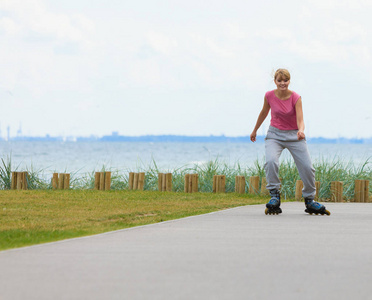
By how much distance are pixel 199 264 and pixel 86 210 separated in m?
4.93

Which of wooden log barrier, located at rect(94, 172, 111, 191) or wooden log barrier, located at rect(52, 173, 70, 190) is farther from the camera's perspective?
wooden log barrier, located at rect(52, 173, 70, 190)

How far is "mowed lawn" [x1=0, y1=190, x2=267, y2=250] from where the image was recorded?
24.0ft

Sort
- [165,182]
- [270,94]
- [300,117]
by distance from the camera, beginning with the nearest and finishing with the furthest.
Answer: [300,117] → [270,94] → [165,182]

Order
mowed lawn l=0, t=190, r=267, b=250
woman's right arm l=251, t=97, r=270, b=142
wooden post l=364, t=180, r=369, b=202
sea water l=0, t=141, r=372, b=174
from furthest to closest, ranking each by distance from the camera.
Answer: sea water l=0, t=141, r=372, b=174, wooden post l=364, t=180, r=369, b=202, woman's right arm l=251, t=97, r=270, b=142, mowed lawn l=0, t=190, r=267, b=250

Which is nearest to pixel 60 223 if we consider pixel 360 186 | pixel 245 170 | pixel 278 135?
pixel 278 135

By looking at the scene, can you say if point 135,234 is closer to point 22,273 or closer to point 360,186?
point 22,273

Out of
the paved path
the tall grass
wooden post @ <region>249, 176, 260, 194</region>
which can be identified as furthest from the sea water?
the paved path

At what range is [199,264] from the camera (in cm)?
538

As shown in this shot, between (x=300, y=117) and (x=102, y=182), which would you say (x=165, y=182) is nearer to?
(x=102, y=182)

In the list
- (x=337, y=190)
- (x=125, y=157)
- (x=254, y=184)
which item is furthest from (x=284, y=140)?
(x=125, y=157)

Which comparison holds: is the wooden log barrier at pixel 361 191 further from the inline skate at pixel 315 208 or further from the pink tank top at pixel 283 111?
the pink tank top at pixel 283 111

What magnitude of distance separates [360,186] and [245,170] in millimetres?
3703

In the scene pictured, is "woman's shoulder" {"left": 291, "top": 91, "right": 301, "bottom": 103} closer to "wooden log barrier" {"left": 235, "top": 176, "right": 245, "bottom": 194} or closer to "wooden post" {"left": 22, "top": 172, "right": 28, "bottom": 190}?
"wooden log barrier" {"left": 235, "top": 176, "right": 245, "bottom": 194}

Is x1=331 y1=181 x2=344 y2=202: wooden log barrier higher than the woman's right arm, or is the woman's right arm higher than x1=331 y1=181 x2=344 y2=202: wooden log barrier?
the woman's right arm
